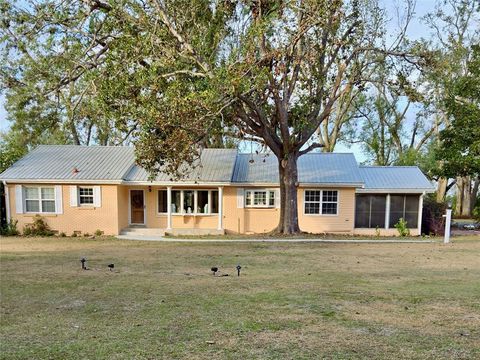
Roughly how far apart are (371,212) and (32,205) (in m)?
16.4

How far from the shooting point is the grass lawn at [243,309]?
360cm

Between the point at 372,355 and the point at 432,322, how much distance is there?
1441 millimetres

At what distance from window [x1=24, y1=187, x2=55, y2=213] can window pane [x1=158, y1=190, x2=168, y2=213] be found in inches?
194

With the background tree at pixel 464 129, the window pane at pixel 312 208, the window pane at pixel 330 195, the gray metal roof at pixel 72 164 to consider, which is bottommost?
the window pane at pixel 312 208

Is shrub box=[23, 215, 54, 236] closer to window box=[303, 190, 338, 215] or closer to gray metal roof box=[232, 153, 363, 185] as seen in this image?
gray metal roof box=[232, 153, 363, 185]

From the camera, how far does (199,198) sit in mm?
18828

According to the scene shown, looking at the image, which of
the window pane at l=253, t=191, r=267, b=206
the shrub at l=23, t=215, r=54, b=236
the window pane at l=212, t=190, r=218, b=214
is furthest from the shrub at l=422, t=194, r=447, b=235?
the shrub at l=23, t=215, r=54, b=236

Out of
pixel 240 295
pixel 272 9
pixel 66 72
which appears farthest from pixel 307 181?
pixel 240 295

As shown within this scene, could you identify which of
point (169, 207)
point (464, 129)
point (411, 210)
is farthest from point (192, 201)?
point (464, 129)

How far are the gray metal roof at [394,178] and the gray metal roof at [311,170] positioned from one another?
2.69ft

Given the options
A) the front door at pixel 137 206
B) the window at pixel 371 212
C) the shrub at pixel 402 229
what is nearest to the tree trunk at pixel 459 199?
the shrub at pixel 402 229

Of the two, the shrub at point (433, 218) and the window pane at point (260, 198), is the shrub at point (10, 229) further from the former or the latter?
the shrub at point (433, 218)

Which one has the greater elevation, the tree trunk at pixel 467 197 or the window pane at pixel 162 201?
the window pane at pixel 162 201

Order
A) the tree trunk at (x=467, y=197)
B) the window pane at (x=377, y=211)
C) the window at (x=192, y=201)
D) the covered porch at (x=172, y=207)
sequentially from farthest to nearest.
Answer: the tree trunk at (x=467, y=197)
the window at (x=192, y=201)
the covered porch at (x=172, y=207)
the window pane at (x=377, y=211)
